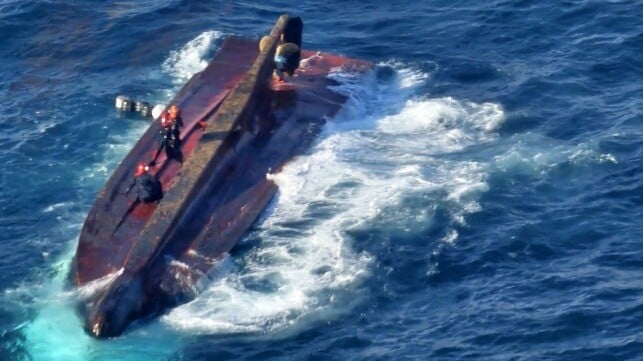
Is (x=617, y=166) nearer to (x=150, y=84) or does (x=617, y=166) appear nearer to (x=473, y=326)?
(x=473, y=326)

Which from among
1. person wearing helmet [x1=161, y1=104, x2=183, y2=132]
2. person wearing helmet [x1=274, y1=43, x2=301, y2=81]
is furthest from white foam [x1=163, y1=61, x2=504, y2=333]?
person wearing helmet [x1=161, y1=104, x2=183, y2=132]

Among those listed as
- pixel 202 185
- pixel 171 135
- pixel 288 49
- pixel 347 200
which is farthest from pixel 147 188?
pixel 288 49

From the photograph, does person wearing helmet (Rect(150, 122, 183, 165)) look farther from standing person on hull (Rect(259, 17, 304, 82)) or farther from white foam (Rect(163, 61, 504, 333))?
standing person on hull (Rect(259, 17, 304, 82))

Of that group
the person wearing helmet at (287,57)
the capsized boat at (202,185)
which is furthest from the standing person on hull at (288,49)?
the capsized boat at (202,185)

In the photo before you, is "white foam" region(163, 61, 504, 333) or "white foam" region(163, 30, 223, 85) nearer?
"white foam" region(163, 61, 504, 333)

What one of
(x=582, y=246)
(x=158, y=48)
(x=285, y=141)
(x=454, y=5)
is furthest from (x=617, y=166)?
(x=158, y=48)
